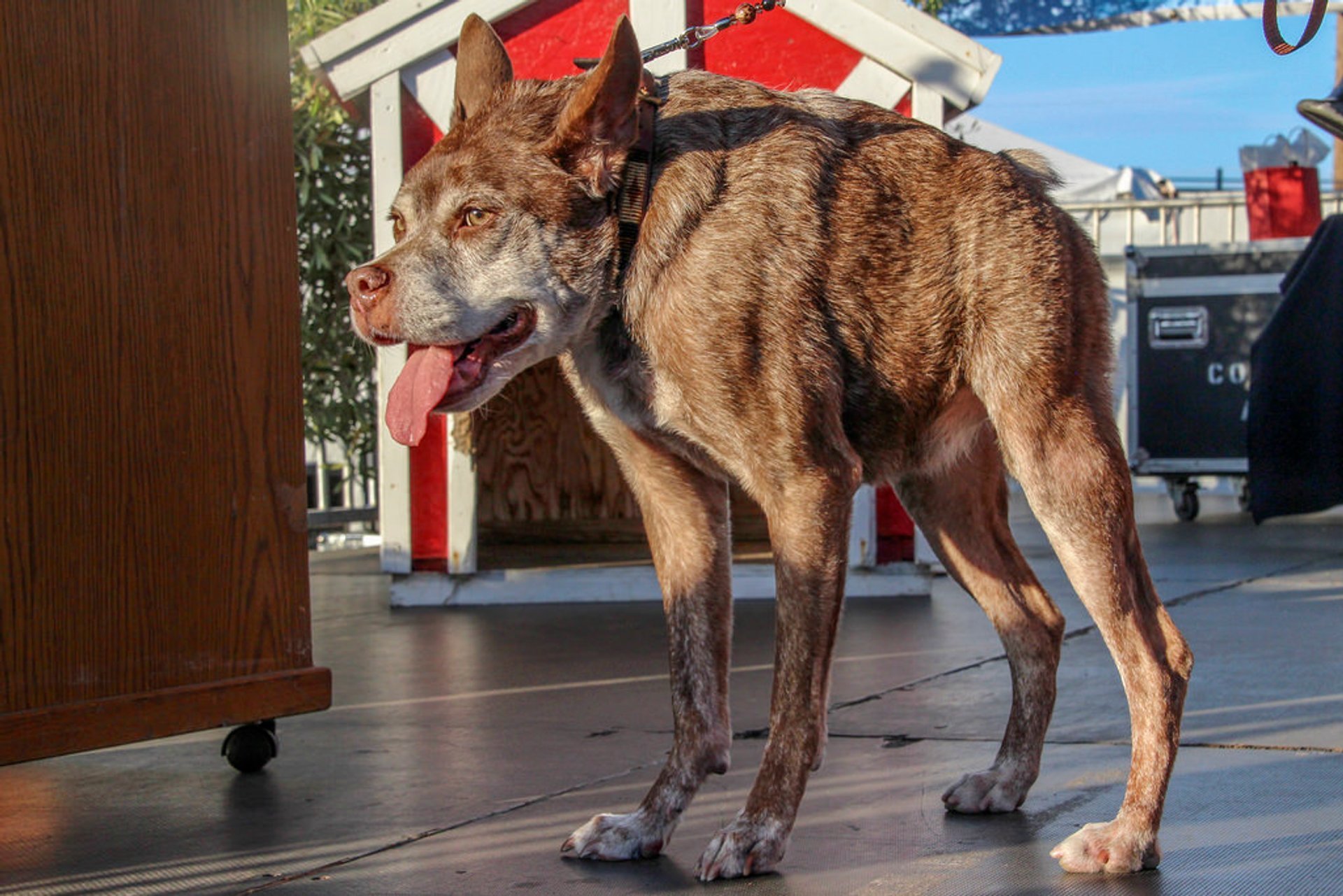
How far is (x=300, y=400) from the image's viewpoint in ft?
12.6

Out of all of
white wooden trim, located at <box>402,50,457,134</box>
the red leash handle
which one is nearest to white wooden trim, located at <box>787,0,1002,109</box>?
white wooden trim, located at <box>402,50,457,134</box>

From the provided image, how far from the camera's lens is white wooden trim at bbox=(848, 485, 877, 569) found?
7539mm

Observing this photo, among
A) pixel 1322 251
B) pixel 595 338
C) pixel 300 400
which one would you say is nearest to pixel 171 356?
pixel 300 400

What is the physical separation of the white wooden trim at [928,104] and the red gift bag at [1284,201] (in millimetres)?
7051

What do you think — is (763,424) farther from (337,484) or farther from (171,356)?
(337,484)

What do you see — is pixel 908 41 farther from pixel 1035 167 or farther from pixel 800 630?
pixel 800 630

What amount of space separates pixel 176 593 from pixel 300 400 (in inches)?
24.3

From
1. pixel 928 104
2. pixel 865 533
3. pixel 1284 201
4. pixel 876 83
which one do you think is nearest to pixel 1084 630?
pixel 865 533

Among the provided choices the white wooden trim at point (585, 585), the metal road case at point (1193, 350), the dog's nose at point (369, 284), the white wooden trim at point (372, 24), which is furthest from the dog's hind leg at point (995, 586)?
the metal road case at point (1193, 350)

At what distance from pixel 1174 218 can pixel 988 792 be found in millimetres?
13384

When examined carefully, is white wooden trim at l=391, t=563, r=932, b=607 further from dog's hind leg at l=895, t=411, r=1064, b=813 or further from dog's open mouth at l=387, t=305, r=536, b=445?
dog's open mouth at l=387, t=305, r=536, b=445

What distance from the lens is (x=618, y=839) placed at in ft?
10.3

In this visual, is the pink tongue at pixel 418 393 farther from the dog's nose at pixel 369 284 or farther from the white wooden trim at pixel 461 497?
the white wooden trim at pixel 461 497

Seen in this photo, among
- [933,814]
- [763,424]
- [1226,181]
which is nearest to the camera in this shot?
[763,424]
